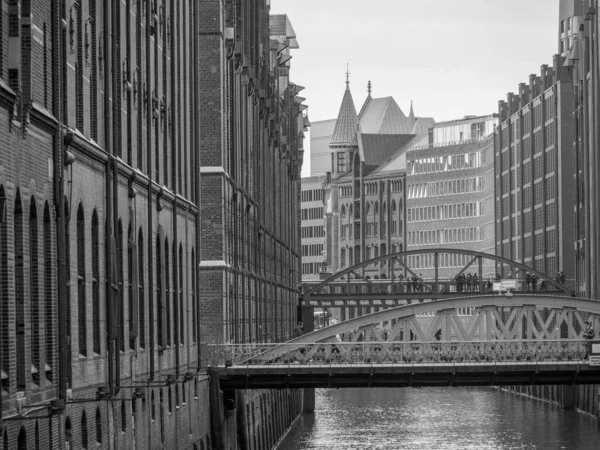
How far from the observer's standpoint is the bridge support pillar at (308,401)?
107438mm

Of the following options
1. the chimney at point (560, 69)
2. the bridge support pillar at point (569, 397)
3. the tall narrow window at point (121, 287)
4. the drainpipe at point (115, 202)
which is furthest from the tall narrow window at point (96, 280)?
the chimney at point (560, 69)

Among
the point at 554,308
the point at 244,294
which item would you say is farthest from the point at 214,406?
the point at 554,308

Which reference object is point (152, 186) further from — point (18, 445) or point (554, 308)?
point (554, 308)

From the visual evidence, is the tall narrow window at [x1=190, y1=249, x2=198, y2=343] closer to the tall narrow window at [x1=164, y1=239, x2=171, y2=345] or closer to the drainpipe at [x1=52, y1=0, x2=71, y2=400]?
the tall narrow window at [x1=164, y1=239, x2=171, y2=345]

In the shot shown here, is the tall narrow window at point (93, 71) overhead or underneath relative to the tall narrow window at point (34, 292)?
overhead

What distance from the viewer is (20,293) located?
28703 mm

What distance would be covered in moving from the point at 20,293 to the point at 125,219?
1242cm

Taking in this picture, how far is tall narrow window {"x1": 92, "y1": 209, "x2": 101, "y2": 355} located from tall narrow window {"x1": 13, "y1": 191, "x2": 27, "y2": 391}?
788cm

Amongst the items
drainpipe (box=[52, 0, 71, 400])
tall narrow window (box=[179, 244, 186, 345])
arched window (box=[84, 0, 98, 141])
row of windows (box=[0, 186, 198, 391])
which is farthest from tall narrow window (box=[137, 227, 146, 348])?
drainpipe (box=[52, 0, 71, 400])

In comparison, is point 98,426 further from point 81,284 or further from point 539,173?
point 539,173

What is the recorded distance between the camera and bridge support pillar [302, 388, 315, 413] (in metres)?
107

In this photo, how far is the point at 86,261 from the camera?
35750mm

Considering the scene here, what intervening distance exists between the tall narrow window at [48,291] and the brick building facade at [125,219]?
0.10ft

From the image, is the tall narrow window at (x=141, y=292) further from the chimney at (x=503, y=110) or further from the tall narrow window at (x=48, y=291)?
the chimney at (x=503, y=110)
